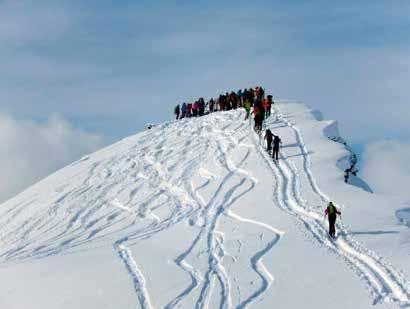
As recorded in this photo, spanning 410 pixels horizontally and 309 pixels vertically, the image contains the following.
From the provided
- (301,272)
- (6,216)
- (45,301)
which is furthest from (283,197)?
(6,216)

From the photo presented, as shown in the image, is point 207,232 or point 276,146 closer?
→ point 207,232

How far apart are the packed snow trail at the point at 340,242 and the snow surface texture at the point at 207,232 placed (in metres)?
0.05

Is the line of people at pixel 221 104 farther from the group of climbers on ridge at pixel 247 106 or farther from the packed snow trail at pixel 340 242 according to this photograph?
the packed snow trail at pixel 340 242

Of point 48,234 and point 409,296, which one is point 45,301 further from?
point 409,296

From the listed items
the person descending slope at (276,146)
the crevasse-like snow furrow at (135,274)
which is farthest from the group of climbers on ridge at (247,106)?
the crevasse-like snow furrow at (135,274)

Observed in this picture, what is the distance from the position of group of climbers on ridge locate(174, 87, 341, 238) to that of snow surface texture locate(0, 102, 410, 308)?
898 millimetres

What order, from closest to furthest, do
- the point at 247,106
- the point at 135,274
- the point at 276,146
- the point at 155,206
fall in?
the point at 135,274 < the point at 155,206 < the point at 276,146 < the point at 247,106

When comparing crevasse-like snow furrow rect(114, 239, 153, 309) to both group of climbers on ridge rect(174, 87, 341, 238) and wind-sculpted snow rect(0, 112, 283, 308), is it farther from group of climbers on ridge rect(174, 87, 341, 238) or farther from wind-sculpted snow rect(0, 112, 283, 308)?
group of climbers on ridge rect(174, 87, 341, 238)

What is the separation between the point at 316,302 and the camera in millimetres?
16094

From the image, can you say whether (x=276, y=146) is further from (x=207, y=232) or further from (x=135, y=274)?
(x=135, y=274)

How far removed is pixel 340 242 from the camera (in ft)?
66.5

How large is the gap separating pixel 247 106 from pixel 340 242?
19306 mm

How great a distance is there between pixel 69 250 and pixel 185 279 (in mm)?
6718

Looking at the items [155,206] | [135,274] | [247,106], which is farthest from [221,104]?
[135,274]
